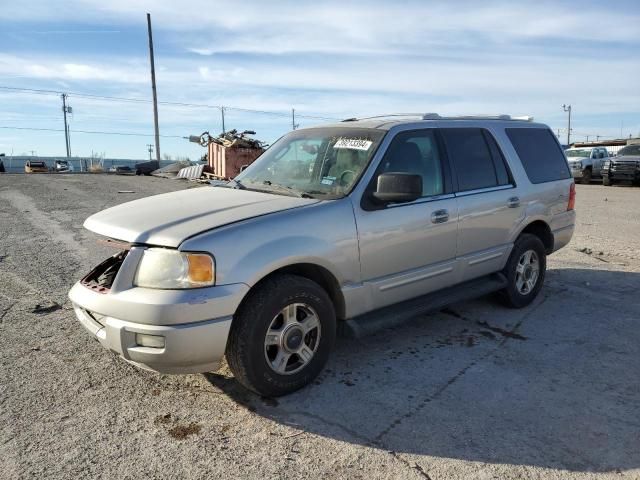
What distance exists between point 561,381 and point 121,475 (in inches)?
114

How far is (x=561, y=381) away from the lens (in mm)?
3703

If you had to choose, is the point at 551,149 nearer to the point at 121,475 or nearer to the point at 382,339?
the point at 382,339

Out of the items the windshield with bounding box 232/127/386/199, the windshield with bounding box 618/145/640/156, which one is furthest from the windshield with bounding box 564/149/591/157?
the windshield with bounding box 232/127/386/199

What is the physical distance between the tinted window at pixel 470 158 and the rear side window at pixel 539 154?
531 millimetres

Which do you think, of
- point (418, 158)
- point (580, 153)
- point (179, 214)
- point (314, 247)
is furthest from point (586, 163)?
point (179, 214)

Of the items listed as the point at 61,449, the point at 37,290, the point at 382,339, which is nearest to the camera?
the point at 61,449

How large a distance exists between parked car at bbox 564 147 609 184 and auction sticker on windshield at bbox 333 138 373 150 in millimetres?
24669

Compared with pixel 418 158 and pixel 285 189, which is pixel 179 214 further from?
pixel 418 158

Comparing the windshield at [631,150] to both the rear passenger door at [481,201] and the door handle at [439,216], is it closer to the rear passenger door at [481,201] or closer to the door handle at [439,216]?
the rear passenger door at [481,201]

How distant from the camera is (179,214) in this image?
345cm

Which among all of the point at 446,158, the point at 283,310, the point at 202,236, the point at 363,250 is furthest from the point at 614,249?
the point at 202,236

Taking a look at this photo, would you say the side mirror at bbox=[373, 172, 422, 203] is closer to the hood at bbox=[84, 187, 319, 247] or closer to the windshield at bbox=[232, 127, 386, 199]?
the windshield at bbox=[232, 127, 386, 199]

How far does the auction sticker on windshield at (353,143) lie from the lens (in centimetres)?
409

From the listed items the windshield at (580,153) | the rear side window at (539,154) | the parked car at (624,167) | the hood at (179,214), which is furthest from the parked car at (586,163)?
the hood at (179,214)
